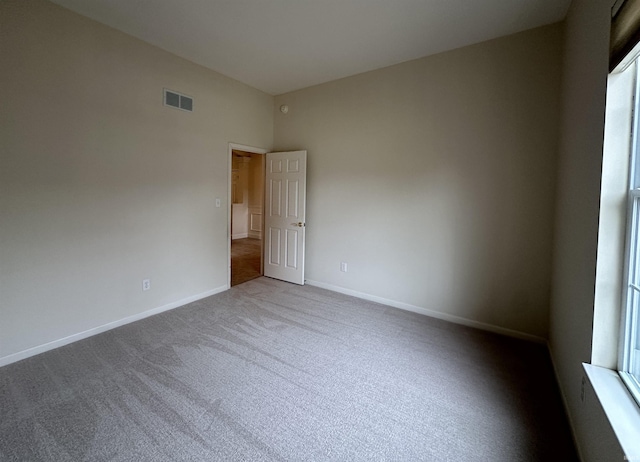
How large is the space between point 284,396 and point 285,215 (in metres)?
2.94

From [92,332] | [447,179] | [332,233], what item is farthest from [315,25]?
[92,332]

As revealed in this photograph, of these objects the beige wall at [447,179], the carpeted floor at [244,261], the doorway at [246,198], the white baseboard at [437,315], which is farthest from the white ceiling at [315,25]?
the doorway at [246,198]

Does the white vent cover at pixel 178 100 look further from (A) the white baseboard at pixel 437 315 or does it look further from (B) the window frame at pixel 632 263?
(B) the window frame at pixel 632 263

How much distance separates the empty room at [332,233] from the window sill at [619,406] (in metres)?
0.01

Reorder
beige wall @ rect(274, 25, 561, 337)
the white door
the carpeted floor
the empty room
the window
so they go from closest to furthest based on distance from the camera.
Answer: the window, the empty room, beige wall @ rect(274, 25, 561, 337), the white door, the carpeted floor

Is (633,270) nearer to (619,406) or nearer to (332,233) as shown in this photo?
(619,406)

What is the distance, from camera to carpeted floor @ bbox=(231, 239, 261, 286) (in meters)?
4.79

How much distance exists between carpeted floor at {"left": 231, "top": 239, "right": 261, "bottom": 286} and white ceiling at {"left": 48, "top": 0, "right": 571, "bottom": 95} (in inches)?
125

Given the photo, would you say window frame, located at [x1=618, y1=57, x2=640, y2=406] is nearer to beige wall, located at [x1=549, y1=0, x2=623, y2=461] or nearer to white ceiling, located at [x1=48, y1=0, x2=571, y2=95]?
beige wall, located at [x1=549, y1=0, x2=623, y2=461]

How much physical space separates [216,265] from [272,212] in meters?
1.27

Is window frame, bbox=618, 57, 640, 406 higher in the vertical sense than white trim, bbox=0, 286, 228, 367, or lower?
higher

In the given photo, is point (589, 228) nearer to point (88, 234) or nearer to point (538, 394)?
point (538, 394)

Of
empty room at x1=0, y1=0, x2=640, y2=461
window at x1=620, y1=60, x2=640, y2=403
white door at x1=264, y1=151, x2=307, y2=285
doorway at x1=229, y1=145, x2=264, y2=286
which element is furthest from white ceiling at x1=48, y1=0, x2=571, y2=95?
doorway at x1=229, y1=145, x2=264, y2=286

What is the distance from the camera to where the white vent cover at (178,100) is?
325cm
